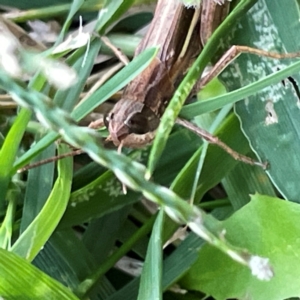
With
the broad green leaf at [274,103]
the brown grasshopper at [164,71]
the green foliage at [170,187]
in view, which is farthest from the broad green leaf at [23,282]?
the broad green leaf at [274,103]

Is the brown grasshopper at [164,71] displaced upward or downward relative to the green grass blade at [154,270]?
upward

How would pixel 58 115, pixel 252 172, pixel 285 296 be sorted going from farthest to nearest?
pixel 252 172
pixel 285 296
pixel 58 115

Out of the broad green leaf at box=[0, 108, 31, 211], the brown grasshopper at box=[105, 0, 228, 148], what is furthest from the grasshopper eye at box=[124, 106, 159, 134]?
the broad green leaf at box=[0, 108, 31, 211]

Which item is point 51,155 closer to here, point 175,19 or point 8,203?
point 8,203

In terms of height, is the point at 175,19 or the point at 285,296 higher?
the point at 175,19

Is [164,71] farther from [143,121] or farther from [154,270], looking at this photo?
[154,270]

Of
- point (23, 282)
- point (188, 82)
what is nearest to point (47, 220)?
point (23, 282)

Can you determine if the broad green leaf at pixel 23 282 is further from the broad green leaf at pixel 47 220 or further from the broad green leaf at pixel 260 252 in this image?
the broad green leaf at pixel 260 252

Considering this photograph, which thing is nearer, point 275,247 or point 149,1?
point 275,247

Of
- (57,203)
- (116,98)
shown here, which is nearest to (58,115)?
(57,203)
